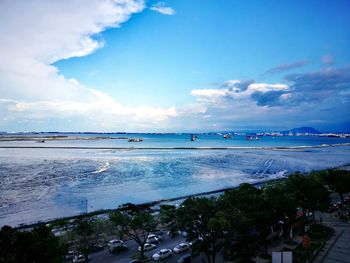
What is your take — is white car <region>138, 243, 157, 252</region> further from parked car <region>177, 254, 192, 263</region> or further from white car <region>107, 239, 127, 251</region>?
parked car <region>177, 254, 192, 263</region>

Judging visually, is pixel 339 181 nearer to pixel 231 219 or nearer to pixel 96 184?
pixel 231 219

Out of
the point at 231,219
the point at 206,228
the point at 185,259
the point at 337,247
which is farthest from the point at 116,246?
the point at 337,247

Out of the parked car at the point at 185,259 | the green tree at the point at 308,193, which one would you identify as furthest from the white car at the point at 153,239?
the green tree at the point at 308,193

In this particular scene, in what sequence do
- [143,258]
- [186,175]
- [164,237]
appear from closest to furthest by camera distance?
[143,258]
[164,237]
[186,175]

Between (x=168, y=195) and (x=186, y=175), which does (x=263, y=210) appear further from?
(x=186, y=175)

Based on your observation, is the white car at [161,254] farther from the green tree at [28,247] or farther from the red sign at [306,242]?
the red sign at [306,242]

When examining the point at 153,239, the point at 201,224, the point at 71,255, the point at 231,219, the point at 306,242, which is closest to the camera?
the point at 231,219

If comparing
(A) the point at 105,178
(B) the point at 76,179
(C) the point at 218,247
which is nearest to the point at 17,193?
(B) the point at 76,179

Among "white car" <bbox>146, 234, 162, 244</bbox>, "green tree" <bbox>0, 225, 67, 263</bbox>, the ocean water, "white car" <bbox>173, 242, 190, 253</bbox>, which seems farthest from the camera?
the ocean water

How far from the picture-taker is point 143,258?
2864cm

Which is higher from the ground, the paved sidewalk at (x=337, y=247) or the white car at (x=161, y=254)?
the paved sidewalk at (x=337, y=247)

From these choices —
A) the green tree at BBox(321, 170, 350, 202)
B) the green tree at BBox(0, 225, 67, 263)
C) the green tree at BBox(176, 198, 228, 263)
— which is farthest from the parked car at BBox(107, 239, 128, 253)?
the green tree at BBox(321, 170, 350, 202)

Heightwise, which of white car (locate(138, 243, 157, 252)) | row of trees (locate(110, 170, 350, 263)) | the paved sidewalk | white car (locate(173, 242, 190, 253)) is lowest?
white car (locate(138, 243, 157, 252))

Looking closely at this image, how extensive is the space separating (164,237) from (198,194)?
88.6ft
